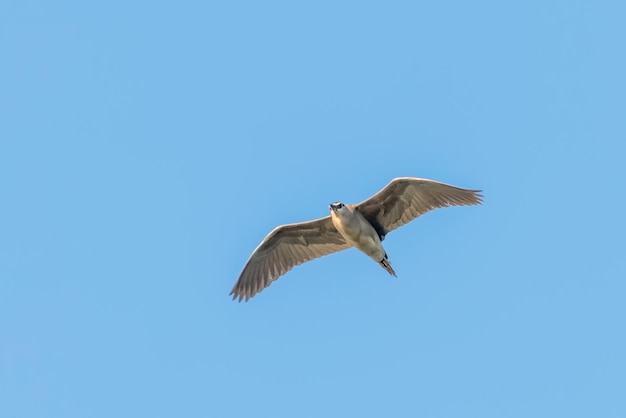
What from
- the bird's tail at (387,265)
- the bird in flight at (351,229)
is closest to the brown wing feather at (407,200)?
the bird in flight at (351,229)

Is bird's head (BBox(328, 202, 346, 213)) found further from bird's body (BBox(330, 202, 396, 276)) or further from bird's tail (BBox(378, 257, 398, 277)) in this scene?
bird's tail (BBox(378, 257, 398, 277))

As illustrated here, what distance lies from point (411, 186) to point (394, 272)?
2241mm

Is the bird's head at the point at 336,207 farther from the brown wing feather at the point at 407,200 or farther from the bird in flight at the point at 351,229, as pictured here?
the brown wing feather at the point at 407,200

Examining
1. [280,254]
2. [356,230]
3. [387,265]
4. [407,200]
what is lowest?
[387,265]

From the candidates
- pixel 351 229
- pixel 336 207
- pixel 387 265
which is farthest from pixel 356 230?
pixel 387 265

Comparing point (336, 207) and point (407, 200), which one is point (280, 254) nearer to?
point (336, 207)

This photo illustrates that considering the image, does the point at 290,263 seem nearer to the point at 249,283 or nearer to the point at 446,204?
the point at 249,283

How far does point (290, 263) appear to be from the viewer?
3012cm

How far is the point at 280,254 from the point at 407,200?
359 centimetres

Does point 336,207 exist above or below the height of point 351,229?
above

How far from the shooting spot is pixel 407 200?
28656mm

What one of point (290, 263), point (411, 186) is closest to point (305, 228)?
point (290, 263)

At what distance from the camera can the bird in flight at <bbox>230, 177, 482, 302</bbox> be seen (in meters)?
28.3

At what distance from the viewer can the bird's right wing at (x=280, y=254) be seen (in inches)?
1172
